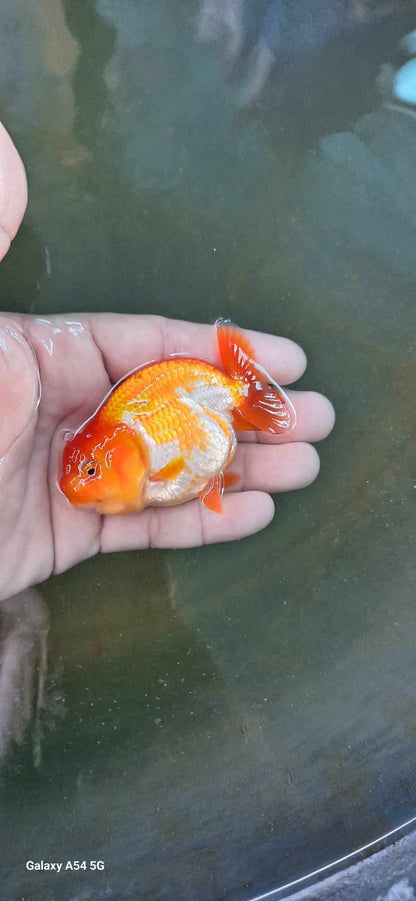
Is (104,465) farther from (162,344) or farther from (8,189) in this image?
(8,189)

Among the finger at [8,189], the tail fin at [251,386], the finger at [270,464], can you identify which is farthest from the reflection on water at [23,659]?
the finger at [8,189]

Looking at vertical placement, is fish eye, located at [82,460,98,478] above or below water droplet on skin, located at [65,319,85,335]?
below

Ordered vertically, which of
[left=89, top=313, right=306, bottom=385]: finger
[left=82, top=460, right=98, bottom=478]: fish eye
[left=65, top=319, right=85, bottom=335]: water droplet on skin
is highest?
[left=89, top=313, right=306, bottom=385]: finger

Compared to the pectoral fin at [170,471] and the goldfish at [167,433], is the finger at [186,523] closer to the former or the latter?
the goldfish at [167,433]

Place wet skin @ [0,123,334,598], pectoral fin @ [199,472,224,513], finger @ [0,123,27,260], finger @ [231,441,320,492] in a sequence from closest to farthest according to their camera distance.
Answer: finger @ [0,123,27,260], wet skin @ [0,123,334,598], pectoral fin @ [199,472,224,513], finger @ [231,441,320,492]

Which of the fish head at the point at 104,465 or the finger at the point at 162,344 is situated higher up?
the finger at the point at 162,344

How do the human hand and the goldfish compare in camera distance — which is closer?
the goldfish

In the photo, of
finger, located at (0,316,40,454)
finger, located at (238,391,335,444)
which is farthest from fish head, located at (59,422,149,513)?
finger, located at (238,391,335,444)

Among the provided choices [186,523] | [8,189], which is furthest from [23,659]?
[8,189]

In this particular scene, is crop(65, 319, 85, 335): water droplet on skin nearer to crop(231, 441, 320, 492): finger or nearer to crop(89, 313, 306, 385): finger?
crop(89, 313, 306, 385): finger
